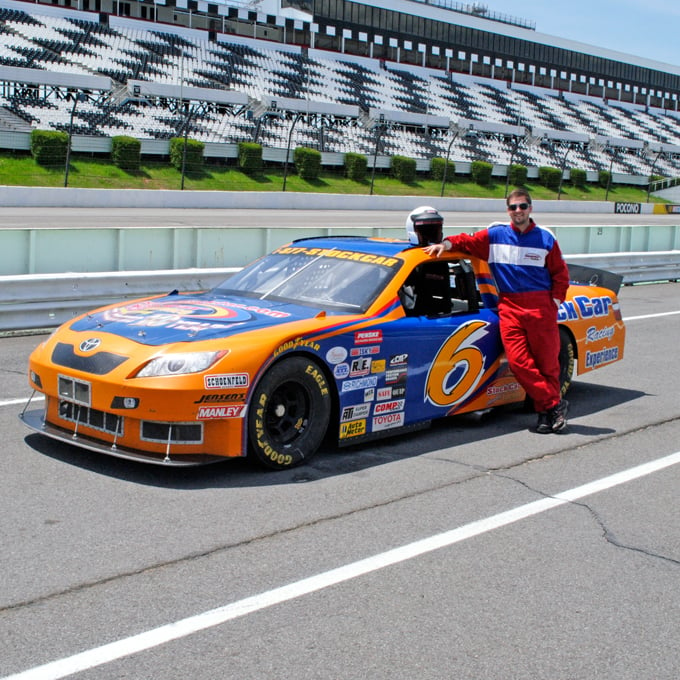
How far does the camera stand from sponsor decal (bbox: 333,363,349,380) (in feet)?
19.3

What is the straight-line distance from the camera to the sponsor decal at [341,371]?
19.3ft

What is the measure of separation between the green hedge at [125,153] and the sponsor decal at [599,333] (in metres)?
34.3

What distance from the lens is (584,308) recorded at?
808 cm

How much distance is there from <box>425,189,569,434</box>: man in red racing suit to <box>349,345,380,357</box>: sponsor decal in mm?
1066

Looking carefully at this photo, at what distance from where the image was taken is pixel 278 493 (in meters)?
5.30

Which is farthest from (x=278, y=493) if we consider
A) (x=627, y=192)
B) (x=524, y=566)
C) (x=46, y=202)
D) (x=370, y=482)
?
(x=627, y=192)

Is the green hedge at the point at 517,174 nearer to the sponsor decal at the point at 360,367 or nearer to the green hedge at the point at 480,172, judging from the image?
the green hedge at the point at 480,172

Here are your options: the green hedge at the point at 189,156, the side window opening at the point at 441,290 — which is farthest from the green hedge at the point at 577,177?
the side window opening at the point at 441,290

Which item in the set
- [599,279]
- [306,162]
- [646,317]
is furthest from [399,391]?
[306,162]

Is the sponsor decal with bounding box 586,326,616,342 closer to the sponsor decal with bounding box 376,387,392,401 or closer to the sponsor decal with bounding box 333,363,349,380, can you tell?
the sponsor decal with bounding box 376,387,392,401

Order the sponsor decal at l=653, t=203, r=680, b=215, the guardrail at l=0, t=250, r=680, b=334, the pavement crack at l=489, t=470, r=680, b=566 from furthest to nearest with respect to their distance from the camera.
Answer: the sponsor decal at l=653, t=203, r=680, b=215, the guardrail at l=0, t=250, r=680, b=334, the pavement crack at l=489, t=470, r=680, b=566

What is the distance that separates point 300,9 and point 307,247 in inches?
2579

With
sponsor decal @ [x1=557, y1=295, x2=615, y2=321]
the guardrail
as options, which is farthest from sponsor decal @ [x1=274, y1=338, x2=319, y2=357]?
the guardrail

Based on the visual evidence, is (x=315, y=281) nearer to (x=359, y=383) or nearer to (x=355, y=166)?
(x=359, y=383)
